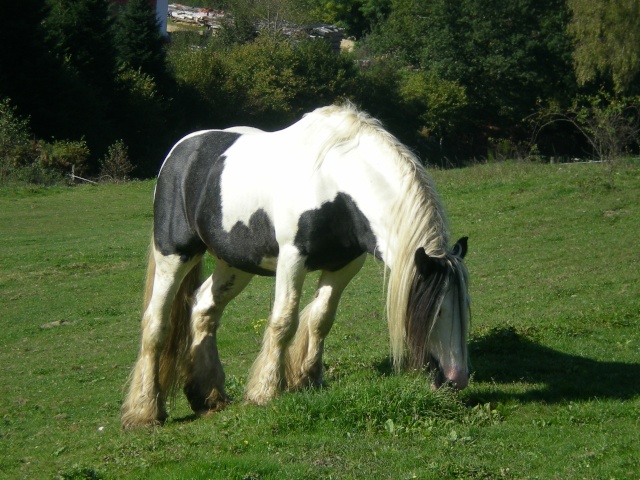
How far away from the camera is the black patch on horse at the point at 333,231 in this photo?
5.99 metres

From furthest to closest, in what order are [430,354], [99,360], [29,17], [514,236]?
[29,17], [514,236], [99,360], [430,354]

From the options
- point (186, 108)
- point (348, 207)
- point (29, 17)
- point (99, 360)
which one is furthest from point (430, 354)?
point (186, 108)

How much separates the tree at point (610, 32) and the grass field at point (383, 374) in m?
10.3

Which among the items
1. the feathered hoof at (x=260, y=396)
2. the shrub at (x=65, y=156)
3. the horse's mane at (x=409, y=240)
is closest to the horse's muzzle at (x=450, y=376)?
the horse's mane at (x=409, y=240)

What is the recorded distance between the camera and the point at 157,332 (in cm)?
714

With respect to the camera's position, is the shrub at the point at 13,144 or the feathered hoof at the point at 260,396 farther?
the shrub at the point at 13,144

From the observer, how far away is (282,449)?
5.15 m

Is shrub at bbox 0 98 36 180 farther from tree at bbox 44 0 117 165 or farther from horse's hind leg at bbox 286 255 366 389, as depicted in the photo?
horse's hind leg at bbox 286 255 366 389

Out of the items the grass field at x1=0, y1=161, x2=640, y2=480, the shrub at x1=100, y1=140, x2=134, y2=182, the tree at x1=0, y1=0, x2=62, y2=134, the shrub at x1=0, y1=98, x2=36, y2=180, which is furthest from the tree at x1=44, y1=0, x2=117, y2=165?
the grass field at x1=0, y1=161, x2=640, y2=480

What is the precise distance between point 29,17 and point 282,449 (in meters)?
34.4

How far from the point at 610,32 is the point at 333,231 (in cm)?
2322

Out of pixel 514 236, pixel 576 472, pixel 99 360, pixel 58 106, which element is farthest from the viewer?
pixel 58 106

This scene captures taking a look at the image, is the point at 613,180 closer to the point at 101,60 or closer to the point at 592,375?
the point at 592,375

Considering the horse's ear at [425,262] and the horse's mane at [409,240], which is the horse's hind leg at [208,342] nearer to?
the horse's mane at [409,240]
